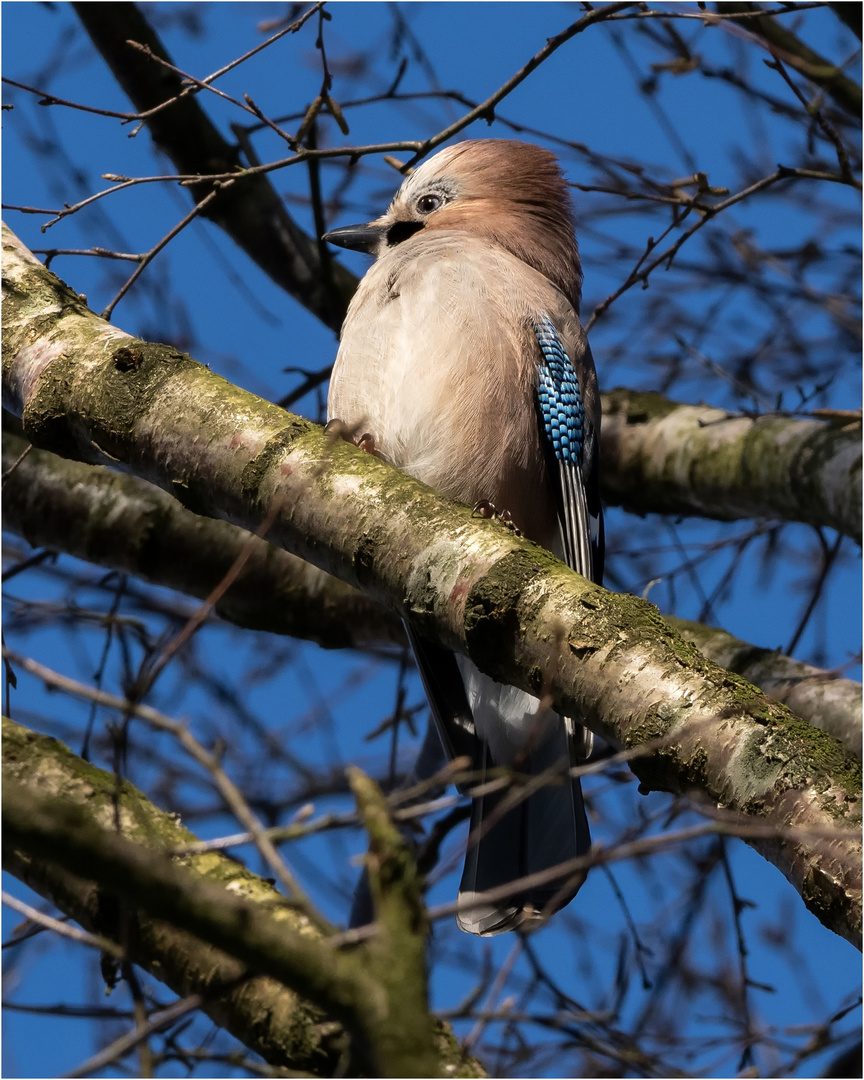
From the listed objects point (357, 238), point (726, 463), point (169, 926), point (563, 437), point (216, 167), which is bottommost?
point (169, 926)

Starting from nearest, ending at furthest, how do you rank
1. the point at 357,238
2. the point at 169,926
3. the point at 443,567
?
the point at 169,926, the point at 443,567, the point at 357,238

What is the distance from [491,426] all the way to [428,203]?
1.54 metres

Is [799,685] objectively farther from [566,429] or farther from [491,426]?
[491,426]

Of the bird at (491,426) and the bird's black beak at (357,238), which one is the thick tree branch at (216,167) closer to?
the bird's black beak at (357,238)

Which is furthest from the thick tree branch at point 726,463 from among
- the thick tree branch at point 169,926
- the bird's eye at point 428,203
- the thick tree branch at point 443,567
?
the thick tree branch at point 169,926

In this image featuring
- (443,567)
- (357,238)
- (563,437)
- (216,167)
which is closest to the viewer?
(443,567)

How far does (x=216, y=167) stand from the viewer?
15.6 feet

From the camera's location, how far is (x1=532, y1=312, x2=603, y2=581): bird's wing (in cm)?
390

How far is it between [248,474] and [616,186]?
3058 millimetres

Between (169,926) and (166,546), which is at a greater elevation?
(166,546)

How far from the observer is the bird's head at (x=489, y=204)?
180 inches

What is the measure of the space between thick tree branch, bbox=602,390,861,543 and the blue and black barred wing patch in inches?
38.3

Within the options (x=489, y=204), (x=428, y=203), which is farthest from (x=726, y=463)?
(x=428, y=203)

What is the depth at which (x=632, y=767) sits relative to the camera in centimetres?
218
